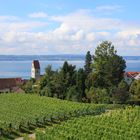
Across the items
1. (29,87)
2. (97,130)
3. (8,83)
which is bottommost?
(97,130)

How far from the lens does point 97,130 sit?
39562mm

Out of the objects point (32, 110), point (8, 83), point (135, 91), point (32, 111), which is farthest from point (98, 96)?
point (8, 83)

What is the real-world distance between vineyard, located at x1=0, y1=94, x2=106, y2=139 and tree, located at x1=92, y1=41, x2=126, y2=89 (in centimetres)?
1521

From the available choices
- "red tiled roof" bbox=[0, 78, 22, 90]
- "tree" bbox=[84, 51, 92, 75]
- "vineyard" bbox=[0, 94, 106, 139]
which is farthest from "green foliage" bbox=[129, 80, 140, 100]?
"red tiled roof" bbox=[0, 78, 22, 90]

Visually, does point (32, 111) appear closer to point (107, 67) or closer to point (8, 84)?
point (107, 67)

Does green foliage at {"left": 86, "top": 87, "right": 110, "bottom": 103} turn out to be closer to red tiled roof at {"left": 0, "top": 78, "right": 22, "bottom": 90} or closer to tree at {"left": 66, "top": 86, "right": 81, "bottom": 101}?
tree at {"left": 66, "top": 86, "right": 81, "bottom": 101}

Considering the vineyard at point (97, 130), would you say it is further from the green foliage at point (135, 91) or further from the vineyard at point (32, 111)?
the green foliage at point (135, 91)

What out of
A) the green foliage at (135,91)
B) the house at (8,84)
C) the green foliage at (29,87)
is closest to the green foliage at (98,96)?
the green foliage at (135,91)

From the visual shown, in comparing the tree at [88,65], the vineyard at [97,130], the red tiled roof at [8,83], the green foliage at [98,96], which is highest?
the tree at [88,65]

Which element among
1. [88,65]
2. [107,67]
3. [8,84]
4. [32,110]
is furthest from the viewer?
[8,84]

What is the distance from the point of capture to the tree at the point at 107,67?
258ft

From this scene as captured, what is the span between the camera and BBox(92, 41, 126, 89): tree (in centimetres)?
7875

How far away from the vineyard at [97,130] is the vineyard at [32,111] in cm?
633

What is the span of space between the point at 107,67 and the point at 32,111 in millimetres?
25034
